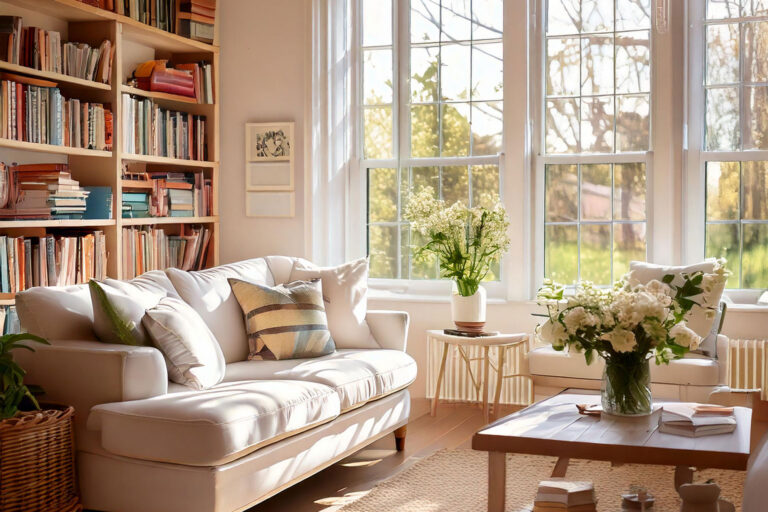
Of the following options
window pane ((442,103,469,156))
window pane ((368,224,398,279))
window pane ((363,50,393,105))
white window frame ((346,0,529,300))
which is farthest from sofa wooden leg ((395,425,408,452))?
window pane ((363,50,393,105))

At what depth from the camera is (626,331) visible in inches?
117

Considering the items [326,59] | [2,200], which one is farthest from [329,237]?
[2,200]

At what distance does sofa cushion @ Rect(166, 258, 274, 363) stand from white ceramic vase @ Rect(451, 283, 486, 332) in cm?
131

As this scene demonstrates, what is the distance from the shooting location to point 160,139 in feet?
18.2

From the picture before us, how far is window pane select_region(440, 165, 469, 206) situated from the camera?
5.94 m

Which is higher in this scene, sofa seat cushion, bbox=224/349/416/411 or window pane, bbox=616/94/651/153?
window pane, bbox=616/94/651/153

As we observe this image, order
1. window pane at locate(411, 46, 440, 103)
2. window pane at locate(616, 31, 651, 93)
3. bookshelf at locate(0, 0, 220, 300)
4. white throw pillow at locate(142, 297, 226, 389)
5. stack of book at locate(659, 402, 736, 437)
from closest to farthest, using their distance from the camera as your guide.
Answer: stack of book at locate(659, 402, 736, 437) < white throw pillow at locate(142, 297, 226, 389) < bookshelf at locate(0, 0, 220, 300) < window pane at locate(616, 31, 651, 93) < window pane at locate(411, 46, 440, 103)

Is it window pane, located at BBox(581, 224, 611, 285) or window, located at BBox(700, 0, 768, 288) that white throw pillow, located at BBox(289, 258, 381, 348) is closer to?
window pane, located at BBox(581, 224, 611, 285)

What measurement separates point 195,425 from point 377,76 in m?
3.64

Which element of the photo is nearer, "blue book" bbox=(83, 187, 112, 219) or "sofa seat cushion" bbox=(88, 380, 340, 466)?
"sofa seat cushion" bbox=(88, 380, 340, 466)

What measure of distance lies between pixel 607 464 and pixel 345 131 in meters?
2.90

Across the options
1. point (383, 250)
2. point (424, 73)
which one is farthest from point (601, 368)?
point (424, 73)

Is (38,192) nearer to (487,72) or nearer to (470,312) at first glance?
(470,312)

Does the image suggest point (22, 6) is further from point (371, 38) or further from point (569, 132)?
point (569, 132)
